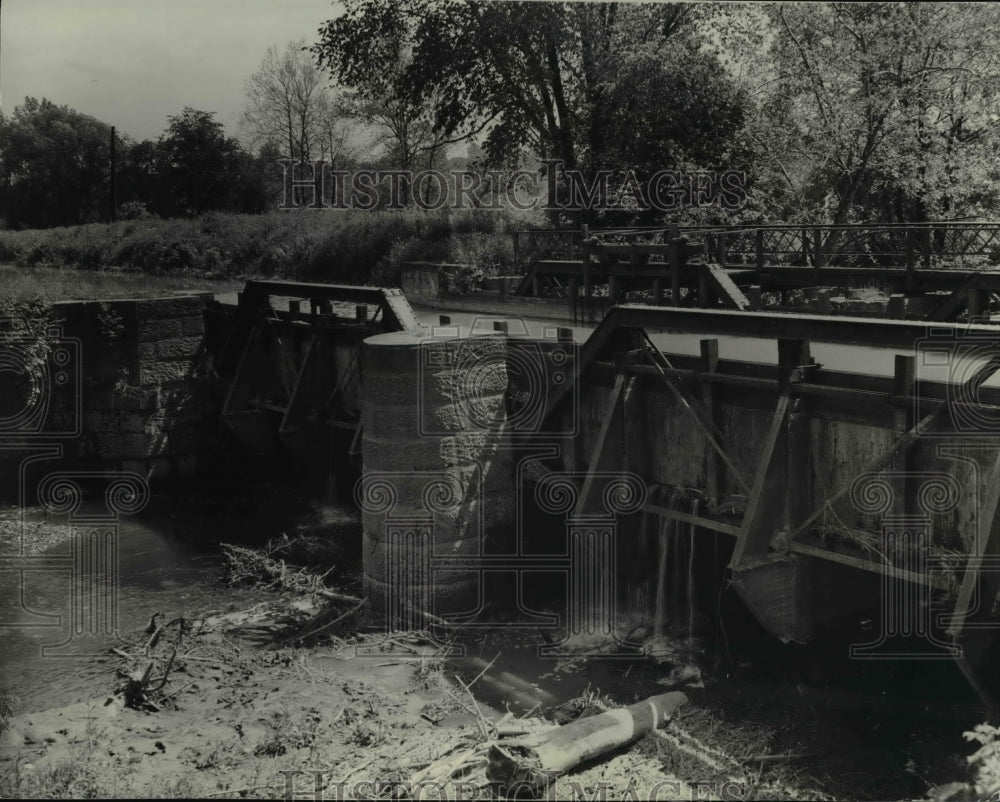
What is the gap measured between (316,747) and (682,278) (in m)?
10.3

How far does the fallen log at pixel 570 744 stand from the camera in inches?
279

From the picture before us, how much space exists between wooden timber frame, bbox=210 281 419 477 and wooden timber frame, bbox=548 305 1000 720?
11.8 ft

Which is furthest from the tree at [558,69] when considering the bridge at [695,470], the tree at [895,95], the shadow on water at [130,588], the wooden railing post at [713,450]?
the wooden railing post at [713,450]

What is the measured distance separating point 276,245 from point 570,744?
2257cm

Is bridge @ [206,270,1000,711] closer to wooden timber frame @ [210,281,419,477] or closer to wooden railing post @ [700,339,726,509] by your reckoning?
wooden railing post @ [700,339,726,509]

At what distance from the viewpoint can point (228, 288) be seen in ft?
85.3

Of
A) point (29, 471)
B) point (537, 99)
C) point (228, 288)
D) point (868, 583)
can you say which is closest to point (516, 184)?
point (537, 99)

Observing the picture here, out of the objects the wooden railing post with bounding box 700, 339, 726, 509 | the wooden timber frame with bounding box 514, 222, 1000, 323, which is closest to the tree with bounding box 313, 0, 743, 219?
the wooden timber frame with bounding box 514, 222, 1000, 323

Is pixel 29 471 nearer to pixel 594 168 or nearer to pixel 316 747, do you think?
pixel 316 747

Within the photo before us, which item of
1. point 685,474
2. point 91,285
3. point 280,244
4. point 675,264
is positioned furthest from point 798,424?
point 280,244

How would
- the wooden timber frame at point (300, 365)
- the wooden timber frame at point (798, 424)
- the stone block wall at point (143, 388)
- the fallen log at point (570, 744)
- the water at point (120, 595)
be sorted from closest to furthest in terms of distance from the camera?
1. the fallen log at point (570, 744)
2. the wooden timber frame at point (798, 424)
3. the water at point (120, 595)
4. the wooden timber frame at point (300, 365)
5. the stone block wall at point (143, 388)

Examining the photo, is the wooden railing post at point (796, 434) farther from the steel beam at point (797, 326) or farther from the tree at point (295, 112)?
the tree at point (295, 112)

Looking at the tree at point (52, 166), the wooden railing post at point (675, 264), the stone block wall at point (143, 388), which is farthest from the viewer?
the tree at point (52, 166)

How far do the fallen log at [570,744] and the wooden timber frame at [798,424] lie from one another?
1546 millimetres
